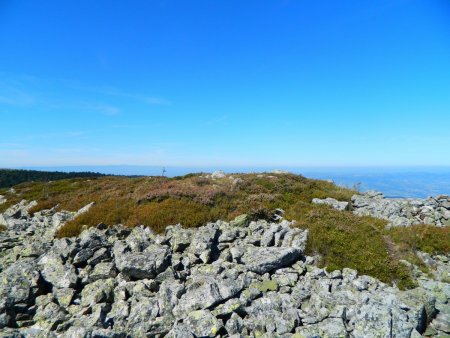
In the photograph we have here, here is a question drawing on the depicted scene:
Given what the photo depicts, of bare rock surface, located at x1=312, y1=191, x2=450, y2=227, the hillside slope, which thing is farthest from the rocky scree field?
the hillside slope

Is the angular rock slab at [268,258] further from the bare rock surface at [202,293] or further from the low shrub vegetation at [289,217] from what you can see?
the low shrub vegetation at [289,217]

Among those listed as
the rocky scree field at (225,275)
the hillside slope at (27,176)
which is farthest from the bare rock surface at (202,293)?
the hillside slope at (27,176)

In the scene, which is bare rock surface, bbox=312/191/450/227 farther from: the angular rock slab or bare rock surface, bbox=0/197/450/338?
the angular rock slab

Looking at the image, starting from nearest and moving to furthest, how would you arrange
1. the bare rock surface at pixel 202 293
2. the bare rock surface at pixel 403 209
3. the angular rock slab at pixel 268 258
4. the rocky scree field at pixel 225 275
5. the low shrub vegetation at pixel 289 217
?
the bare rock surface at pixel 202 293 < the rocky scree field at pixel 225 275 < the angular rock slab at pixel 268 258 < the low shrub vegetation at pixel 289 217 < the bare rock surface at pixel 403 209

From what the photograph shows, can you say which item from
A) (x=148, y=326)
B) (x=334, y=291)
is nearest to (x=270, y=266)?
(x=334, y=291)

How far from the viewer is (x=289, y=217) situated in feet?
54.9

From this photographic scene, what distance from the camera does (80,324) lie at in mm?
8016

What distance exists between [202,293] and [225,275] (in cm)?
153

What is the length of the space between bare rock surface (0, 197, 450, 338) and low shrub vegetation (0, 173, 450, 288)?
106 centimetres

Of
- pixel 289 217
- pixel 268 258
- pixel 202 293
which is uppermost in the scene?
pixel 289 217

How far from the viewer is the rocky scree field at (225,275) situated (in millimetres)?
8203

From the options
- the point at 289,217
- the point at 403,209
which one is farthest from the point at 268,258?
the point at 403,209

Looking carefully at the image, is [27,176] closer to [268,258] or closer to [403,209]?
[268,258]

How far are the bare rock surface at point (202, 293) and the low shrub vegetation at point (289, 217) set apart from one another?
106cm
